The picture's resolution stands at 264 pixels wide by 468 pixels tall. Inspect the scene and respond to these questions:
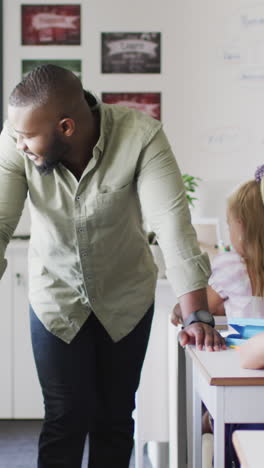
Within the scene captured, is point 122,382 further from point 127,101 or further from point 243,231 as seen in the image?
point 127,101

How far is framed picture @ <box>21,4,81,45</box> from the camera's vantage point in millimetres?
3287

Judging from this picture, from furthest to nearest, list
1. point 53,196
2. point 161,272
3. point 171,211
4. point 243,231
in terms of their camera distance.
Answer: point 161,272 < point 243,231 < point 53,196 < point 171,211

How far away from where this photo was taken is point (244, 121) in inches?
124

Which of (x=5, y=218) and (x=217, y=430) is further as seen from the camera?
(x=5, y=218)

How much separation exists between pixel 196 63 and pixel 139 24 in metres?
0.34

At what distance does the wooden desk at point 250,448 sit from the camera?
783 mm

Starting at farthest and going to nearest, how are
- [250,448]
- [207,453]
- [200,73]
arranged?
[200,73] < [207,453] < [250,448]

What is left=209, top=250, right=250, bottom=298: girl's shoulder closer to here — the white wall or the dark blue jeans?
the dark blue jeans

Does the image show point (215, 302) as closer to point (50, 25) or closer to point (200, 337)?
point (200, 337)

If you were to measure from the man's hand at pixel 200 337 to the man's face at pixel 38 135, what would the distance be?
0.47 m

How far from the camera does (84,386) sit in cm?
161

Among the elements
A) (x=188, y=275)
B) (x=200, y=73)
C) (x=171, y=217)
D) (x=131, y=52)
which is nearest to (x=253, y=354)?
(x=188, y=275)

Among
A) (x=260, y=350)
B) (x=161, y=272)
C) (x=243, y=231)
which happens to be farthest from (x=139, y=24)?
(x=260, y=350)

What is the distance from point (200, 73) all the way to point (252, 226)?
1.40 metres
